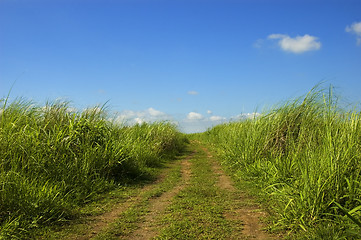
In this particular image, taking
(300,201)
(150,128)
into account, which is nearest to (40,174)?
(300,201)

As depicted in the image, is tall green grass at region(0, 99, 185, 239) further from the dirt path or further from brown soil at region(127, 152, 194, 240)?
brown soil at region(127, 152, 194, 240)

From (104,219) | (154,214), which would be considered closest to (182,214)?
(154,214)

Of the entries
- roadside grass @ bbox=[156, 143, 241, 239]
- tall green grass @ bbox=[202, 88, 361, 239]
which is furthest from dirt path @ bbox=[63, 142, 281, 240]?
tall green grass @ bbox=[202, 88, 361, 239]

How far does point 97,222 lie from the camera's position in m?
4.36

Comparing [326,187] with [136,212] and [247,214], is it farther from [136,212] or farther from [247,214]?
[136,212]

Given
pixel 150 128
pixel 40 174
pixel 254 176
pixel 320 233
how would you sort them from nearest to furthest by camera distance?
pixel 320 233 → pixel 40 174 → pixel 254 176 → pixel 150 128

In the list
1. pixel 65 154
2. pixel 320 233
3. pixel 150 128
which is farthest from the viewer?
pixel 150 128

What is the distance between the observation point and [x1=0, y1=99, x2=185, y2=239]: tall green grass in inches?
161

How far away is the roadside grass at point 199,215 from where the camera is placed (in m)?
3.79

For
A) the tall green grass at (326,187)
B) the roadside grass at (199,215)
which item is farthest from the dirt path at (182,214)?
the tall green grass at (326,187)

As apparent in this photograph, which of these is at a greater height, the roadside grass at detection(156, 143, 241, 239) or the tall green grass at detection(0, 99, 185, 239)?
the tall green grass at detection(0, 99, 185, 239)

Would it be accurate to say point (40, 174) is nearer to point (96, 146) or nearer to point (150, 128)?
point (96, 146)

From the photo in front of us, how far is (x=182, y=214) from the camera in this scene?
4.55 m

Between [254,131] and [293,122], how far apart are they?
1039 millimetres
